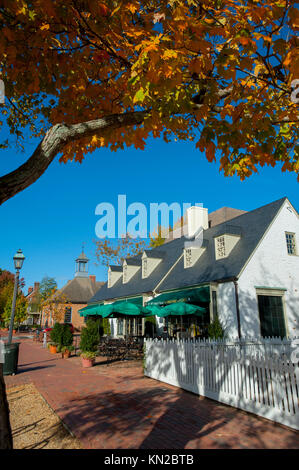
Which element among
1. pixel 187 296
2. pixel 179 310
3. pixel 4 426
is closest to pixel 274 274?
pixel 187 296

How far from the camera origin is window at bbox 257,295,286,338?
52.1 ft

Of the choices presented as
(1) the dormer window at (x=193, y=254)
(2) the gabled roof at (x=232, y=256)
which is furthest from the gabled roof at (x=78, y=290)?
(1) the dormer window at (x=193, y=254)

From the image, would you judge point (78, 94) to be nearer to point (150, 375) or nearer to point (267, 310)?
point (150, 375)

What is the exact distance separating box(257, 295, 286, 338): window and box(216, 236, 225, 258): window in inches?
136

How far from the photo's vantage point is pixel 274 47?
13.8 ft

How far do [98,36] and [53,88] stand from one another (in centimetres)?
134

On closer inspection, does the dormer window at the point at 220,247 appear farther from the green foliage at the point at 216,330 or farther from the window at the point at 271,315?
the green foliage at the point at 216,330

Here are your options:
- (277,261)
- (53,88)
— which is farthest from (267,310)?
(53,88)

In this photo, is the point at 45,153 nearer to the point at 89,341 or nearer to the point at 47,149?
the point at 47,149

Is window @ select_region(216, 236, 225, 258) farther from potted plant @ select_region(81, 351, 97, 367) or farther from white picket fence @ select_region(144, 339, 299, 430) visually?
potted plant @ select_region(81, 351, 97, 367)

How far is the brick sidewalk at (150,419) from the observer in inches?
214

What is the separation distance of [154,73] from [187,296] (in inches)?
587

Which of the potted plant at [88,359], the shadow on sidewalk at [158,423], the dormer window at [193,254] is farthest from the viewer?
the dormer window at [193,254]

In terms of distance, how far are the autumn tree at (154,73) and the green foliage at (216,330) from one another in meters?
11.4
